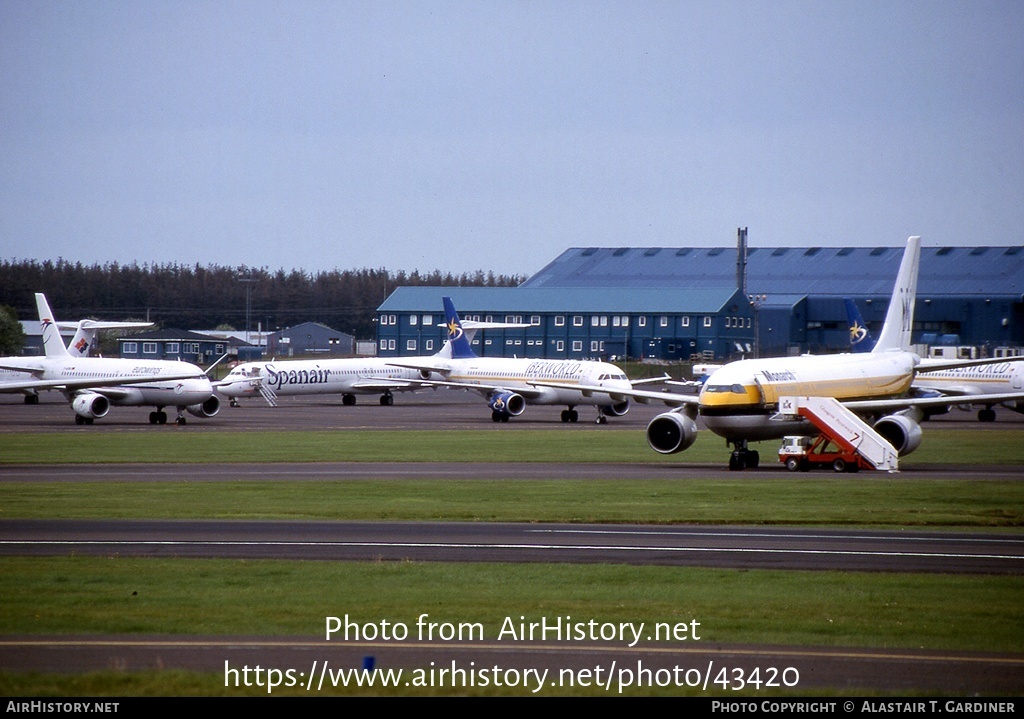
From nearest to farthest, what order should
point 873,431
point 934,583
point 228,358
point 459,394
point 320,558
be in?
point 934,583
point 320,558
point 873,431
point 459,394
point 228,358

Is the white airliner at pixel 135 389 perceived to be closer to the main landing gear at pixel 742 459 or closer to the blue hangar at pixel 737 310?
the main landing gear at pixel 742 459

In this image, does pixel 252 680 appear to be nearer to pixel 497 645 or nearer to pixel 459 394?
pixel 497 645

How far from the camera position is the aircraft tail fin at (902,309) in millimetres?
54188

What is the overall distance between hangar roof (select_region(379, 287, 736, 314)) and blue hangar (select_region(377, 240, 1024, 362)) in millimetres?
152

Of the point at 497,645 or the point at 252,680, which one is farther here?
the point at 497,645

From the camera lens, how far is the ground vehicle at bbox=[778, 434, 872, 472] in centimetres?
4147

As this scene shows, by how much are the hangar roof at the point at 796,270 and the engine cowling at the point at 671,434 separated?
99.2 meters

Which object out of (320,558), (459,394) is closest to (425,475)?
(320,558)

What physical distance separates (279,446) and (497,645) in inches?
1581

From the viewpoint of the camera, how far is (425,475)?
130 feet

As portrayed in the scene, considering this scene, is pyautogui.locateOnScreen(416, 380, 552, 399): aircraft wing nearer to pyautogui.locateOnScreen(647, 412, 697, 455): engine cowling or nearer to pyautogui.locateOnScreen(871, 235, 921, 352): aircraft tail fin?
pyautogui.locateOnScreen(871, 235, 921, 352): aircraft tail fin

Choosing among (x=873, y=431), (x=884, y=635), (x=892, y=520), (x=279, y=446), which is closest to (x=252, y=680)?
(x=884, y=635)

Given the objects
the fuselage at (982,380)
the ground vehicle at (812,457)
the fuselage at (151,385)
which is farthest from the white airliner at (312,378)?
the ground vehicle at (812,457)

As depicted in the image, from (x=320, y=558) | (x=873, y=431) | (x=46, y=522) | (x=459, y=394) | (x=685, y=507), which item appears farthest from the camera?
(x=459, y=394)
